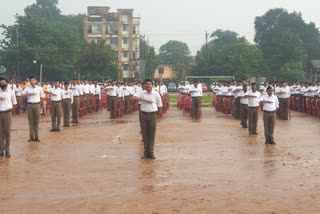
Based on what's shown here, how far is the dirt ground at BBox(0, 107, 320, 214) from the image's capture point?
721 cm

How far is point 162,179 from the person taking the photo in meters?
8.97

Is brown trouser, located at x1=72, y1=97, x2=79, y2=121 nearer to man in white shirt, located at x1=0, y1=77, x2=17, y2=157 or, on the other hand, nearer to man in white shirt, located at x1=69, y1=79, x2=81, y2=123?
man in white shirt, located at x1=69, y1=79, x2=81, y2=123

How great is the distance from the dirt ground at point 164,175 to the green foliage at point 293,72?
48223 mm

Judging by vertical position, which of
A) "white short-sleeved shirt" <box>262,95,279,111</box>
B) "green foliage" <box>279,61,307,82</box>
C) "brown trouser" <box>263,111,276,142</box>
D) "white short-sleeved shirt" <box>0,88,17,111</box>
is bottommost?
"brown trouser" <box>263,111,276,142</box>

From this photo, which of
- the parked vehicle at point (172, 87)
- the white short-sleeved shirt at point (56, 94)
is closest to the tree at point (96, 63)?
the parked vehicle at point (172, 87)

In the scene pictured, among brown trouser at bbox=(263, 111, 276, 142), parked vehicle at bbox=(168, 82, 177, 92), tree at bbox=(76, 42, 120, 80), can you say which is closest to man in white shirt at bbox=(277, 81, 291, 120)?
brown trouser at bbox=(263, 111, 276, 142)

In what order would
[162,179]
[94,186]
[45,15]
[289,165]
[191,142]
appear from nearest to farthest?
1. [94,186]
2. [162,179]
3. [289,165]
4. [191,142]
5. [45,15]

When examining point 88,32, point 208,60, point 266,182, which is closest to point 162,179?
point 266,182

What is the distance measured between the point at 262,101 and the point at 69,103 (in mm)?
7863

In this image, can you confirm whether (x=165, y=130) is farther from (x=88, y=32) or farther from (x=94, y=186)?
(x=88, y=32)

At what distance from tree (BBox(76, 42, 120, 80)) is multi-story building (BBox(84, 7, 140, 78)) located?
84.0 ft

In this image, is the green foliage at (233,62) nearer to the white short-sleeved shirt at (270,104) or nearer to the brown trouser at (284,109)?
the brown trouser at (284,109)

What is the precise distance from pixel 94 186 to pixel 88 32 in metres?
77.3

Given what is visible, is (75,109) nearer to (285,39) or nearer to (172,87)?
(172,87)
